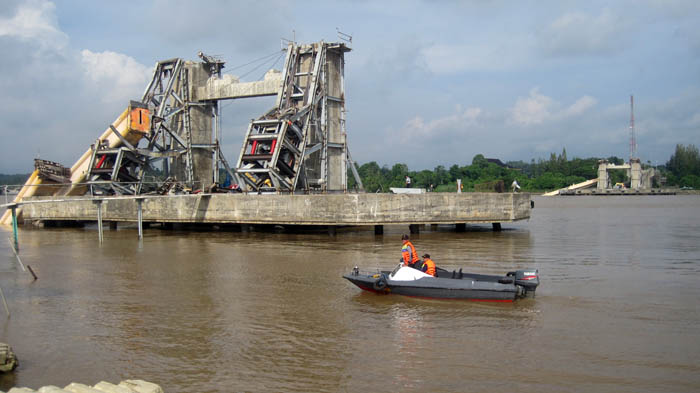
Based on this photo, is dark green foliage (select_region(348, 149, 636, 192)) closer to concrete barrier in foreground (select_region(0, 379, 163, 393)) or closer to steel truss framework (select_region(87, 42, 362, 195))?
steel truss framework (select_region(87, 42, 362, 195))

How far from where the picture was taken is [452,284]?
1445 cm

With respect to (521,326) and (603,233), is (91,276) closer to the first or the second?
(521,326)

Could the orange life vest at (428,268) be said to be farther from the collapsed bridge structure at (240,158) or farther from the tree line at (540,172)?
the tree line at (540,172)

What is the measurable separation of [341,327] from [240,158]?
23.9 meters

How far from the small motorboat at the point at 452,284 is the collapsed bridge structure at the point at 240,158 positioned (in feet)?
46.4

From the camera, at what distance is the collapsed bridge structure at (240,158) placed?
30.9m

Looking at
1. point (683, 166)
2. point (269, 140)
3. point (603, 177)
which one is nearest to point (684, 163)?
point (683, 166)

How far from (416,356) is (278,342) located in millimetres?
2983

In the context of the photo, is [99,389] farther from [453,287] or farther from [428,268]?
[428,268]

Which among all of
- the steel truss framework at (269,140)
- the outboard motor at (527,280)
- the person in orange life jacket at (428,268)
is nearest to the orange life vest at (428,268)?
the person in orange life jacket at (428,268)

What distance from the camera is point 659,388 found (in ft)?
29.1

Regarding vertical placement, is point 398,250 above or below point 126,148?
below

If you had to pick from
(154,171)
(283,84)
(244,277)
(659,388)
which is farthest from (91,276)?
(154,171)

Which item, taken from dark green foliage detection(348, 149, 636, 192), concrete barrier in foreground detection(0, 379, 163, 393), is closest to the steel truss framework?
concrete barrier in foreground detection(0, 379, 163, 393)
